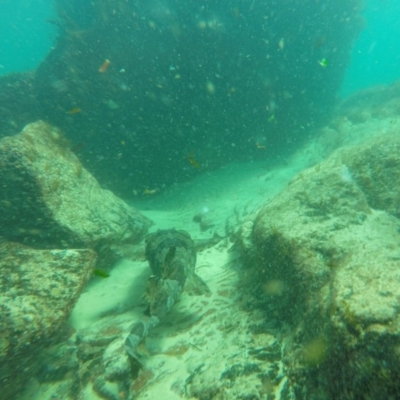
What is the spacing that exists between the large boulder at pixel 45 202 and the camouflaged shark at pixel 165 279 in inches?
57.5

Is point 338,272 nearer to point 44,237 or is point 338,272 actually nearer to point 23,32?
point 44,237

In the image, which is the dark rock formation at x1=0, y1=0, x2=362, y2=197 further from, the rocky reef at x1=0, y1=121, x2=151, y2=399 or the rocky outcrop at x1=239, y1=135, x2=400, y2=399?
the rocky outcrop at x1=239, y1=135, x2=400, y2=399

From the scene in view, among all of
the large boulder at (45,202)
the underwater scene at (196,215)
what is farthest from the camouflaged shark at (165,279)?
the large boulder at (45,202)

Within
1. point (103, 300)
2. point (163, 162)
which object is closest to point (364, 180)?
point (103, 300)

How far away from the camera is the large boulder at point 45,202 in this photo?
5.42m

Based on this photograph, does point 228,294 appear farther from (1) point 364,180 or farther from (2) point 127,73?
(2) point 127,73

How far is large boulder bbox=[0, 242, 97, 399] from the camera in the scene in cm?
341

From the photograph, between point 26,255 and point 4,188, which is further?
point 4,188

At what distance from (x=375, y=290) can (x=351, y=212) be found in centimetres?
194

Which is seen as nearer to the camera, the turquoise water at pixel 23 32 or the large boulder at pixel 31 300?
the large boulder at pixel 31 300

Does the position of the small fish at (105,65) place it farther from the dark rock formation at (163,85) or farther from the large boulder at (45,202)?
the large boulder at (45,202)

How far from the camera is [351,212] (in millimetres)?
3922

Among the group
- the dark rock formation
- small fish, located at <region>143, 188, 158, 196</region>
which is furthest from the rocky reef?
small fish, located at <region>143, 188, 158, 196</region>

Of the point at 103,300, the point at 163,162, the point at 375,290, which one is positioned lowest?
the point at 375,290
